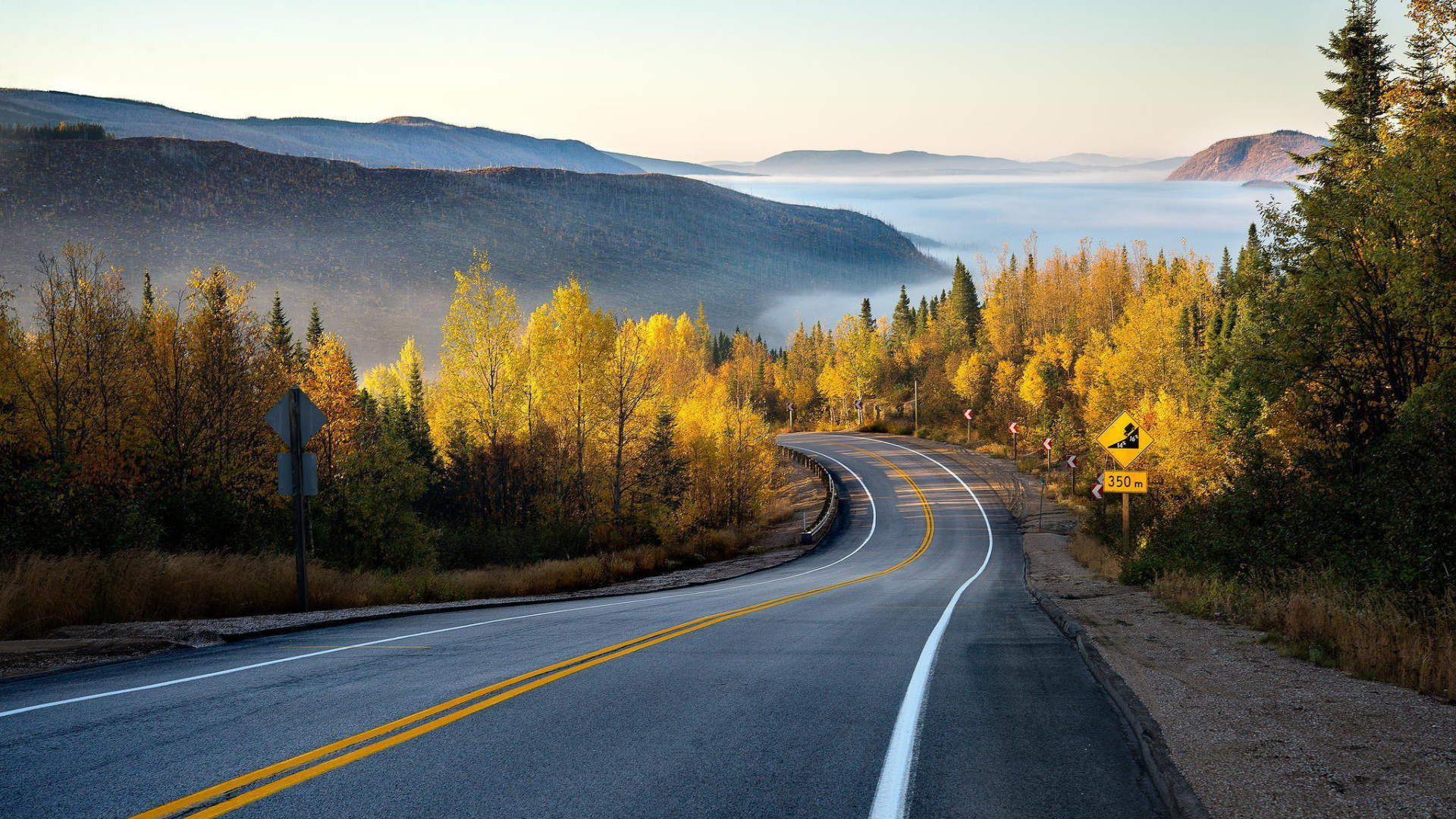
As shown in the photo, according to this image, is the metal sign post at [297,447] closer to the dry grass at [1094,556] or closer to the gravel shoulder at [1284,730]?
the gravel shoulder at [1284,730]

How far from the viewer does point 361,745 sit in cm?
498

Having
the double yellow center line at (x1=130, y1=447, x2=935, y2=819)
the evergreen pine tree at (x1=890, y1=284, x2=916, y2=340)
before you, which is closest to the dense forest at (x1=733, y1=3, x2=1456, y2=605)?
the double yellow center line at (x1=130, y1=447, x2=935, y2=819)

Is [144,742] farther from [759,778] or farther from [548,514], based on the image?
[548,514]

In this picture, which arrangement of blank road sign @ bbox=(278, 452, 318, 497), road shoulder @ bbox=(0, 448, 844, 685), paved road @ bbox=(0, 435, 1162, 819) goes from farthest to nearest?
blank road sign @ bbox=(278, 452, 318, 497)
road shoulder @ bbox=(0, 448, 844, 685)
paved road @ bbox=(0, 435, 1162, 819)

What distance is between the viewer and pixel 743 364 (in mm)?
146750

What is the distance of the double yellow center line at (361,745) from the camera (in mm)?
4031

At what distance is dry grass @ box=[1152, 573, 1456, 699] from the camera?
667cm

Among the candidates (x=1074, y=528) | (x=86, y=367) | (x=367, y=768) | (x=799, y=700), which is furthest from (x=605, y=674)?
(x=1074, y=528)

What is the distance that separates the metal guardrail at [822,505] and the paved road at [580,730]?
33611mm

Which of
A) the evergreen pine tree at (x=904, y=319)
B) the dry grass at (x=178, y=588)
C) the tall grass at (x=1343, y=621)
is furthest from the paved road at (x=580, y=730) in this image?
the evergreen pine tree at (x=904, y=319)

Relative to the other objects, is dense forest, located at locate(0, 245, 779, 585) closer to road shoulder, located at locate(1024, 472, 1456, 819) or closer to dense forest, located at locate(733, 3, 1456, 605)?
road shoulder, located at locate(1024, 472, 1456, 819)

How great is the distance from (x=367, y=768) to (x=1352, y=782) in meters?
5.40

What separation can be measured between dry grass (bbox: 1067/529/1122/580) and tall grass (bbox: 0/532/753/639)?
53.4 feet

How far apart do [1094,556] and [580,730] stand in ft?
86.4
